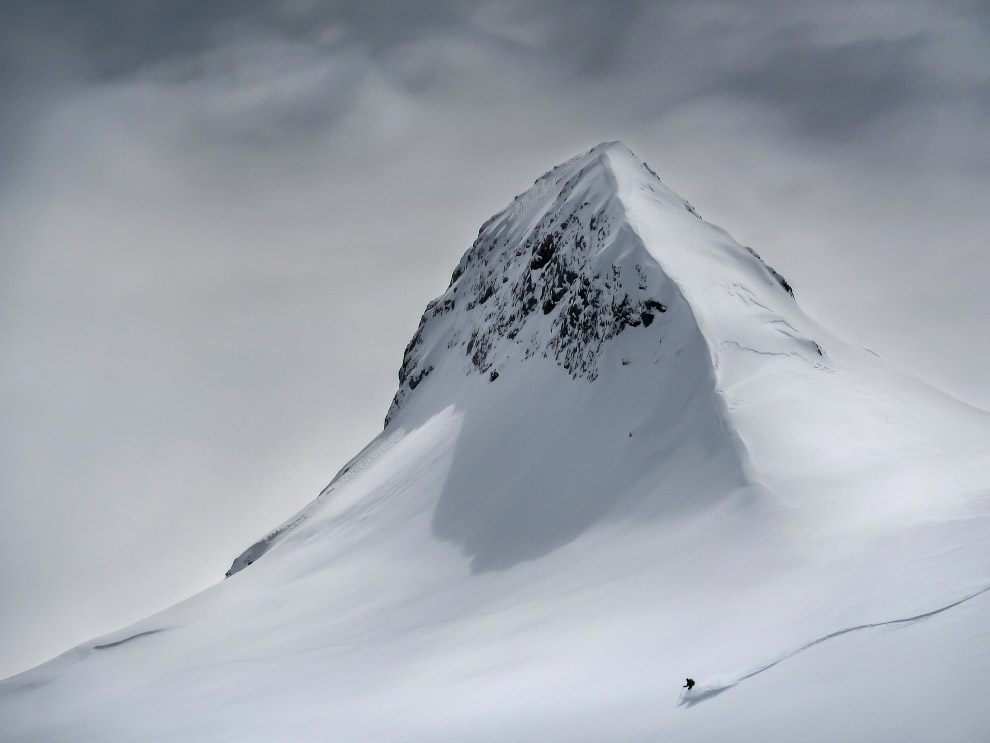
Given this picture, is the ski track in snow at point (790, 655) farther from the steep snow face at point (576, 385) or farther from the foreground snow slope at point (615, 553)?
the steep snow face at point (576, 385)

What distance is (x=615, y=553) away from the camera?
22.4 metres

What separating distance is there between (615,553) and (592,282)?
1622 cm

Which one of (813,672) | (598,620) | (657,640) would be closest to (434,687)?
(598,620)

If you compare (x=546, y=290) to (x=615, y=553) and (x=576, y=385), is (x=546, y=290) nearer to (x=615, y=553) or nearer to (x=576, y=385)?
(x=576, y=385)

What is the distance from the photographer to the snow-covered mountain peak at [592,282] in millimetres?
32469

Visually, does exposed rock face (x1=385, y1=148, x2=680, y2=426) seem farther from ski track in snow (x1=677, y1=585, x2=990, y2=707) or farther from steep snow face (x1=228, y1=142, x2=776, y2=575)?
ski track in snow (x1=677, y1=585, x2=990, y2=707)

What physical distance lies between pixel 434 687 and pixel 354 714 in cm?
189

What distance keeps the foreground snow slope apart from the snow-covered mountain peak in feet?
0.68

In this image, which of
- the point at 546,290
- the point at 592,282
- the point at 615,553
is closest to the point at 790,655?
the point at 615,553

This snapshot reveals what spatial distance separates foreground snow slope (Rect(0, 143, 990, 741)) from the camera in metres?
12.3

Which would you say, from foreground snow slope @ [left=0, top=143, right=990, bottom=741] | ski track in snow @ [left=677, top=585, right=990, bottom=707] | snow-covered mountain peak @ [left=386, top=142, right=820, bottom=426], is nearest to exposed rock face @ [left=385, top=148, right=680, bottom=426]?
snow-covered mountain peak @ [left=386, top=142, right=820, bottom=426]

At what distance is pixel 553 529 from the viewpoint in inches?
1049

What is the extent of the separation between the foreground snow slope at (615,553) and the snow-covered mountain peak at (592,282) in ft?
0.68

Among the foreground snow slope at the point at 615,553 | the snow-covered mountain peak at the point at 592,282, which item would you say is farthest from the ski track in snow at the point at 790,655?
the snow-covered mountain peak at the point at 592,282
